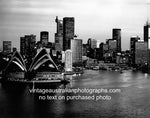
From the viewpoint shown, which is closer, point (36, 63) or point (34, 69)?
point (34, 69)

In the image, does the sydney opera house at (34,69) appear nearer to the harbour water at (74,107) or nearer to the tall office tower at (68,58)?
the tall office tower at (68,58)

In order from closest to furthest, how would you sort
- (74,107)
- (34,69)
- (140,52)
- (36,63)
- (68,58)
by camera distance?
(74,107) → (34,69) → (36,63) → (68,58) → (140,52)

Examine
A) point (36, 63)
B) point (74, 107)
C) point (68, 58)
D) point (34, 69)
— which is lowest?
point (74, 107)

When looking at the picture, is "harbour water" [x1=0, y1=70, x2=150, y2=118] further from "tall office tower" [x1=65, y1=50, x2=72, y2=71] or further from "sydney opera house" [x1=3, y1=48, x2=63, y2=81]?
"tall office tower" [x1=65, y1=50, x2=72, y2=71]

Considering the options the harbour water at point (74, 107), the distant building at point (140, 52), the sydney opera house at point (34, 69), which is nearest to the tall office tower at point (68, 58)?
the sydney opera house at point (34, 69)

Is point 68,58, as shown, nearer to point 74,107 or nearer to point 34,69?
point 34,69

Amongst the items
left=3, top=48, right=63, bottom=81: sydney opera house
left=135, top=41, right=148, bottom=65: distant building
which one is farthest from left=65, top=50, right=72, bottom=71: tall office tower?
left=135, top=41, right=148, bottom=65: distant building

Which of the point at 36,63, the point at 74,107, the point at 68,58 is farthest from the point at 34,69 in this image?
the point at 74,107

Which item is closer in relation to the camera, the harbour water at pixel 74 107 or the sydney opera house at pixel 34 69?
the harbour water at pixel 74 107
